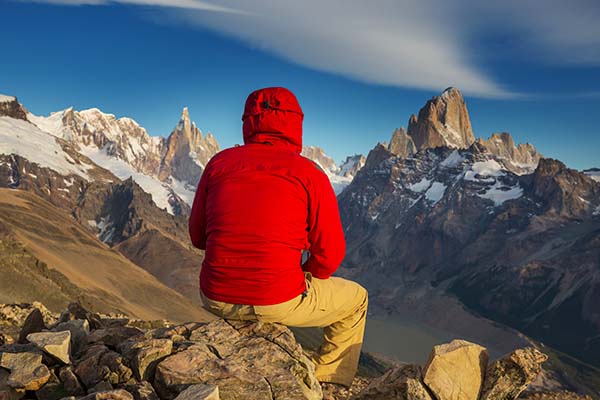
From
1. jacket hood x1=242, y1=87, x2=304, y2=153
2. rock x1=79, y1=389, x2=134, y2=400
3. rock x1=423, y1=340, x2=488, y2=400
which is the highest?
jacket hood x1=242, y1=87, x2=304, y2=153

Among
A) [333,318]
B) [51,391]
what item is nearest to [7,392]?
[51,391]

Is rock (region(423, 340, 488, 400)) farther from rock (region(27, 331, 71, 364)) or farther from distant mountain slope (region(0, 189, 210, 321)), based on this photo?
distant mountain slope (region(0, 189, 210, 321))

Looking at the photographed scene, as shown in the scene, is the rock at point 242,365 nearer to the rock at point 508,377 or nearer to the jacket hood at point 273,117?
the rock at point 508,377

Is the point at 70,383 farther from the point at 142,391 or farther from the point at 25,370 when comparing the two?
the point at 142,391

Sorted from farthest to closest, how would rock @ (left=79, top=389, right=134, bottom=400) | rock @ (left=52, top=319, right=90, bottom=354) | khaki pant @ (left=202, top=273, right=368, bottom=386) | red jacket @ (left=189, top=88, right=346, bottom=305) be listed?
rock @ (left=52, top=319, right=90, bottom=354) < khaki pant @ (left=202, top=273, right=368, bottom=386) < red jacket @ (left=189, top=88, right=346, bottom=305) < rock @ (left=79, top=389, right=134, bottom=400)

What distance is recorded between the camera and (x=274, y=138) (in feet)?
25.7

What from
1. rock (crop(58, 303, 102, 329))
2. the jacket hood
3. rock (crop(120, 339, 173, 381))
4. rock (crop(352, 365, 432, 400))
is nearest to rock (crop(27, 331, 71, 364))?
rock (crop(120, 339, 173, 381))

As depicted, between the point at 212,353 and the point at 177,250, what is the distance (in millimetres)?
175975

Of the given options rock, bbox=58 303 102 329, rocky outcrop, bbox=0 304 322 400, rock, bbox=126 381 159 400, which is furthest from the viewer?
rock, bbox=58 303 102 329

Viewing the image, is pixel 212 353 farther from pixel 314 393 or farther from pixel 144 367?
pixel 314 393

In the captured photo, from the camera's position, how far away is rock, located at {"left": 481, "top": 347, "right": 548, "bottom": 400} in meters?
7.70

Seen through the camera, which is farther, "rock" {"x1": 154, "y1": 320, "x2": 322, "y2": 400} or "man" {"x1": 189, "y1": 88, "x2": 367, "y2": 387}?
"man" {"x1": 189, "y1": 88, "x2": 367, "y2": 387}

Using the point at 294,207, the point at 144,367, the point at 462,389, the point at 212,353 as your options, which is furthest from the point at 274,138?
the point at 462,389

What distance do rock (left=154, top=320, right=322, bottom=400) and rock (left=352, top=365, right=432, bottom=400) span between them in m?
1.27
